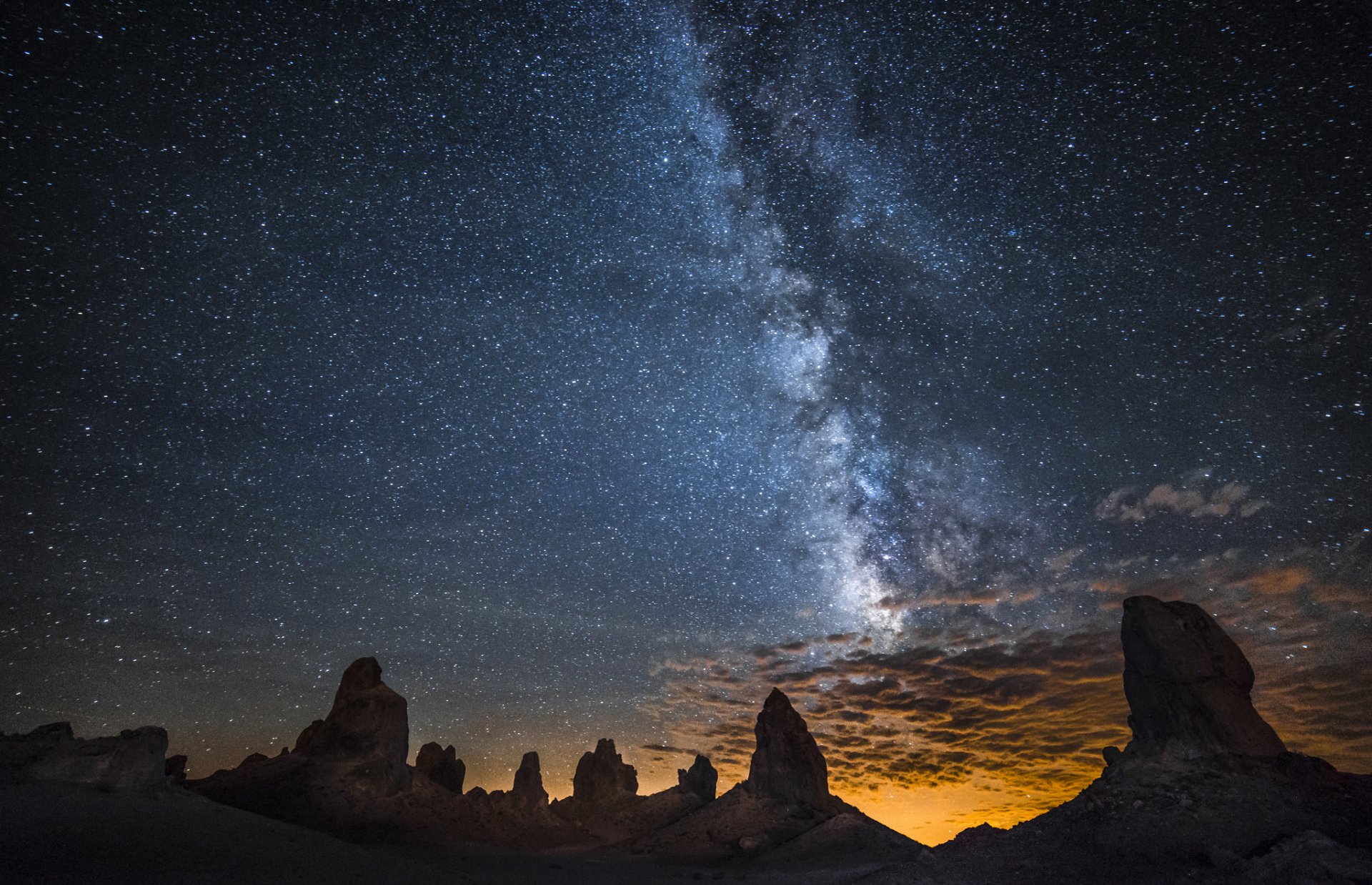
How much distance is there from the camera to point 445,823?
59.6 meters

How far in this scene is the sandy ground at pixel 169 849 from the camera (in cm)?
1970

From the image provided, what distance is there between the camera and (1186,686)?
3025 cm

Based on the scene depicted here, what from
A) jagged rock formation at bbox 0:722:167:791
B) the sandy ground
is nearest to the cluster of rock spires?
jagged rock formation at bbox 0:722:167:791

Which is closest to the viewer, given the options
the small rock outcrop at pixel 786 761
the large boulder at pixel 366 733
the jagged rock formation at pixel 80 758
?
the jagged rock formation at pixel 80 758

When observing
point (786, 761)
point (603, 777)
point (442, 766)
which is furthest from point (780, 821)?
point (442, 766)

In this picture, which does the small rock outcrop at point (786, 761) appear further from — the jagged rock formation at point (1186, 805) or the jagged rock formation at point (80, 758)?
the jagged rock formation at point (80, 758)

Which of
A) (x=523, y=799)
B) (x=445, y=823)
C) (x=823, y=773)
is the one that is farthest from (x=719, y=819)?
(x=523, y=799)

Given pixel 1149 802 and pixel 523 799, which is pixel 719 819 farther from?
pixel 1149 802

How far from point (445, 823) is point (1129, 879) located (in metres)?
62.5

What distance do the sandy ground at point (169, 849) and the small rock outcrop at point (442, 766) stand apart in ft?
187

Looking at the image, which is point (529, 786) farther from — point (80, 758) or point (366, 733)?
point (80, 758)

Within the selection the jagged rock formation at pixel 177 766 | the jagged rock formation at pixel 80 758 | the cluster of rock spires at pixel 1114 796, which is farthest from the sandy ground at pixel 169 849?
the jagged rock formation at pixel 177 766

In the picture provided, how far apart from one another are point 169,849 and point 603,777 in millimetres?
84759

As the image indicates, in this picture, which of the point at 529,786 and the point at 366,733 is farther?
the point at 529,786
